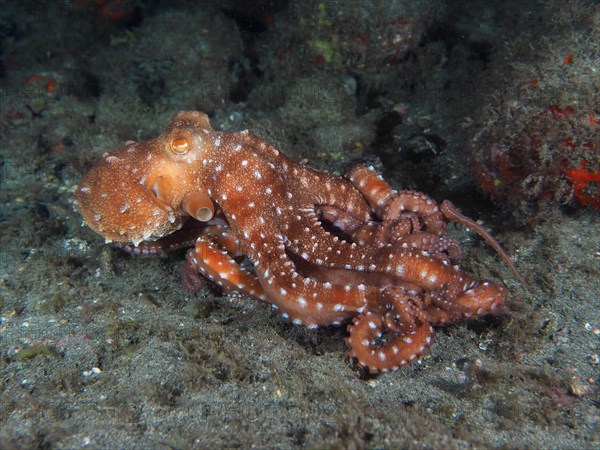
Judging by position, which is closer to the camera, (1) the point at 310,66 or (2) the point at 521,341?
(2) the point at 521,341

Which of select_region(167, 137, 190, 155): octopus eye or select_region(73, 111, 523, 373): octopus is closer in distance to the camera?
select_region(73, 111, 523, 373): octopus

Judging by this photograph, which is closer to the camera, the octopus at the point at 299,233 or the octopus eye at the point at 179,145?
the octopus at the point at 299,233

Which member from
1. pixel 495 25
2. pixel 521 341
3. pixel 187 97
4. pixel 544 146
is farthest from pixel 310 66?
pixel 521 341

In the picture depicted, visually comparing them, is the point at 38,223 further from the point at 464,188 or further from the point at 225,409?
the point at 464,188

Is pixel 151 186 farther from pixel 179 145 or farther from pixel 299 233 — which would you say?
pixel 299 233

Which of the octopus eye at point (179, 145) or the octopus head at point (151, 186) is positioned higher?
the octopus eye at point (179, 145)

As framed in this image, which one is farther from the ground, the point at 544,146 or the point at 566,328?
the point at 544,146

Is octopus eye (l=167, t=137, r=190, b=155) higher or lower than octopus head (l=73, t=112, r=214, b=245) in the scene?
higher
